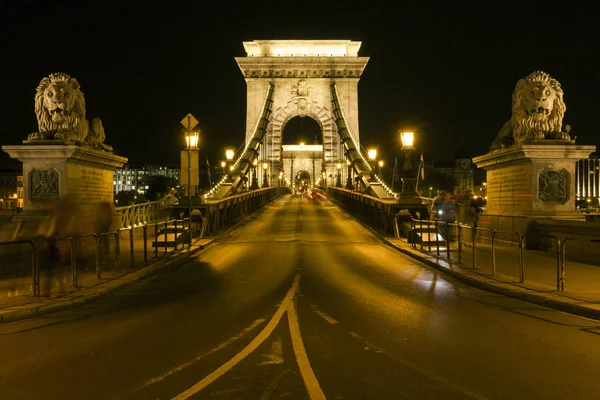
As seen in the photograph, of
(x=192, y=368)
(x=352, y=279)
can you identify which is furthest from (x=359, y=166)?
(x=192, y=368)

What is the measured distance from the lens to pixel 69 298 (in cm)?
1020

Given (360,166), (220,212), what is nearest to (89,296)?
(220,212)

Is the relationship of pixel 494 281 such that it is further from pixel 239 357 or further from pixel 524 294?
pixel 239 357

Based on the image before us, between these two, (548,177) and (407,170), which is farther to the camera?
(407,170)

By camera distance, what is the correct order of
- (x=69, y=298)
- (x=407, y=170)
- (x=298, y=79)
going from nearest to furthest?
(x=69, y=298) → (x=407, y=170) → (x=298, y=79)

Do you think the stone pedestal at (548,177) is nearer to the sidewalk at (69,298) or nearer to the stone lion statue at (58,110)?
the sidewalk at (69,298)

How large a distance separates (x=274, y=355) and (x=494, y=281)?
653 cm

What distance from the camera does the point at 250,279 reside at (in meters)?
13.0

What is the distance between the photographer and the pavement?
940 centimetres

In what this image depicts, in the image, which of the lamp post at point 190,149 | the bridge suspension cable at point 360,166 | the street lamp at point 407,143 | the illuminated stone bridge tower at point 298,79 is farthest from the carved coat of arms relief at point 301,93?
the street lamp at point 407,143

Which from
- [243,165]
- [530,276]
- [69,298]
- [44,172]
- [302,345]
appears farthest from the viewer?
[243,165]

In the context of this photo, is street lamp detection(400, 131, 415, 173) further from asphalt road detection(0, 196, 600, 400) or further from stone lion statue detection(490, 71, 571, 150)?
asphalt road detection(0, 196, 600, 400)

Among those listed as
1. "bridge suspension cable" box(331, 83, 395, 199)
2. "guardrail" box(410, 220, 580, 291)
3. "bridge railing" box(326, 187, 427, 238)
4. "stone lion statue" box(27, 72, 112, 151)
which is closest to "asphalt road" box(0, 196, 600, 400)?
"guardrail" box(410, 220, 580, 291)

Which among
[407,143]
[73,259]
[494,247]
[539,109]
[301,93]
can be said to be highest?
[301,93]
